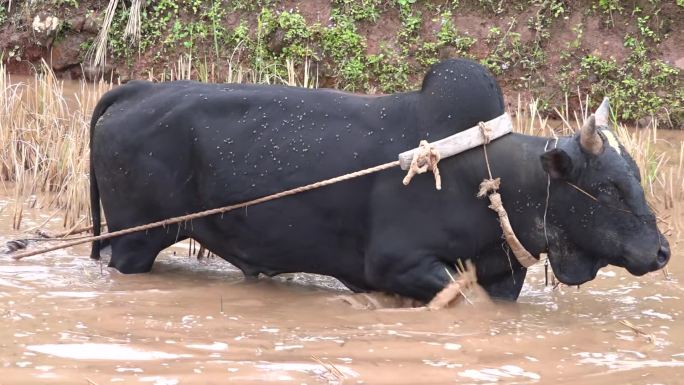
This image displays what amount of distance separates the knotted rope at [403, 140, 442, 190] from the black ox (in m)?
0.12

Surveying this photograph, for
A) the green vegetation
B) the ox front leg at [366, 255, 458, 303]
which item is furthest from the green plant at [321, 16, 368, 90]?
the ox front leg at [366, 255, 458, 303]

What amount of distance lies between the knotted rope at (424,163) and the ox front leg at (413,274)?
354mm

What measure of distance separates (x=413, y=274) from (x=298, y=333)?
679 mm

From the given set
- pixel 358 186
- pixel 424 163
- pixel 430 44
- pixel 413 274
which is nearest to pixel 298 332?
pixel 413 274

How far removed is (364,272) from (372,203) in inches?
13.0

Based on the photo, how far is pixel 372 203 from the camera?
16.8 ft

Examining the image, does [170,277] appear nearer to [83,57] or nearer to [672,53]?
[672,53]

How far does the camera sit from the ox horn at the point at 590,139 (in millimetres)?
4793

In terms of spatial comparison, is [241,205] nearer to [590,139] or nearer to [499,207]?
[499,207]

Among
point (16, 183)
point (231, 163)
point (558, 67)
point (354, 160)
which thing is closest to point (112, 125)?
point (231, 163)

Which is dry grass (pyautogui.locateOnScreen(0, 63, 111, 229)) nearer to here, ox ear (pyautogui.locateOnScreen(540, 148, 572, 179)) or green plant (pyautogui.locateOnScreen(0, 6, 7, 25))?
ox ear (pyautogui.locateOnScreen(540, 148, 572, 179))

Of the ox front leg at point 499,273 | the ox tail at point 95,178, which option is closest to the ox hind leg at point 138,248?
the ox tail at point 95,178

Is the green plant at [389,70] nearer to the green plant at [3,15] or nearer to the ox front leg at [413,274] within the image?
the green plant at [3,15]

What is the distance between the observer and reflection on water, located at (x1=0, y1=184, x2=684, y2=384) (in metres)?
4.07
